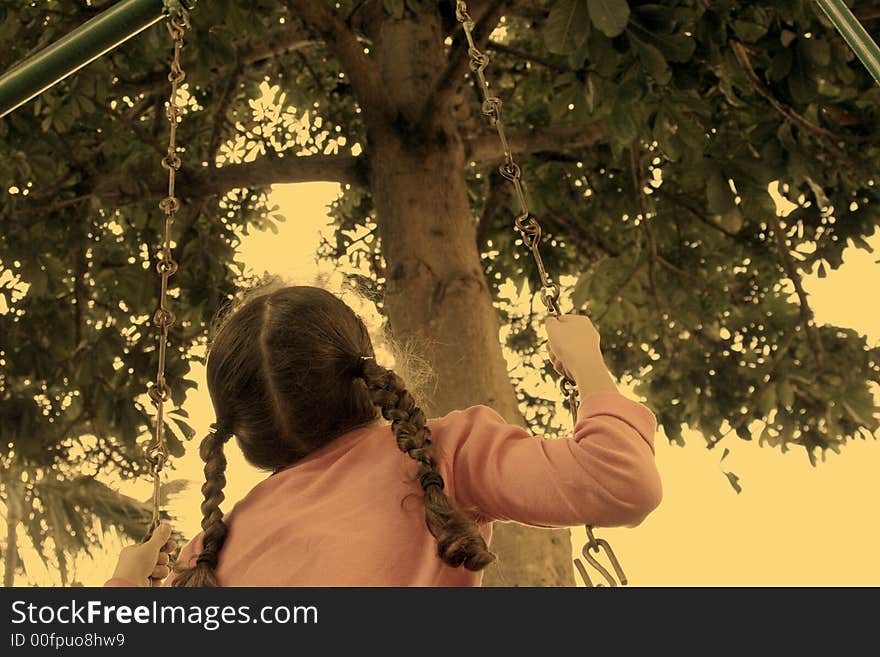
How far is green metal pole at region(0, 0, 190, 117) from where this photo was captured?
1.69 m

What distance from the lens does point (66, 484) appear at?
360 centimetres

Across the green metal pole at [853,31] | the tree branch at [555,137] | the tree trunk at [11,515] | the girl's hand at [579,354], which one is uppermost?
the tree branch at [555,137]

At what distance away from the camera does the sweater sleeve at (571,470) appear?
1252 mm

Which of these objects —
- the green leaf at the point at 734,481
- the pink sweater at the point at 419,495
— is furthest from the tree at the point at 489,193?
the pink sweater at the point at 419,495

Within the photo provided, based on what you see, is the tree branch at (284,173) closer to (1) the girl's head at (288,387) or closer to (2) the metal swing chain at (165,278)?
(2) the metal swing chain at (165,278)

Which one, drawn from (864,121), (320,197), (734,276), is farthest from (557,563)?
(320,197)

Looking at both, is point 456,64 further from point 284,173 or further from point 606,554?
point 606,554

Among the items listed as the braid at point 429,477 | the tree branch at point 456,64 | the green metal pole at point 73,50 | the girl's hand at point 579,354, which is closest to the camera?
the braid at point 429,477

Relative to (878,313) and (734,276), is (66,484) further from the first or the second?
(878,313)

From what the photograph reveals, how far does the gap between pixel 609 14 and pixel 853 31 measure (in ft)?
1.38

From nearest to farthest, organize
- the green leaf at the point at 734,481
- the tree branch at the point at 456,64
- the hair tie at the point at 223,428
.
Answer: the hair tie at the point at 223,428
the tree branch at the point at 456,64
the green leaf at the point at 734,481

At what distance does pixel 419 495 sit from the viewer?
1.35 m

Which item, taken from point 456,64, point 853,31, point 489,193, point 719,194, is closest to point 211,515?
point 853,31
